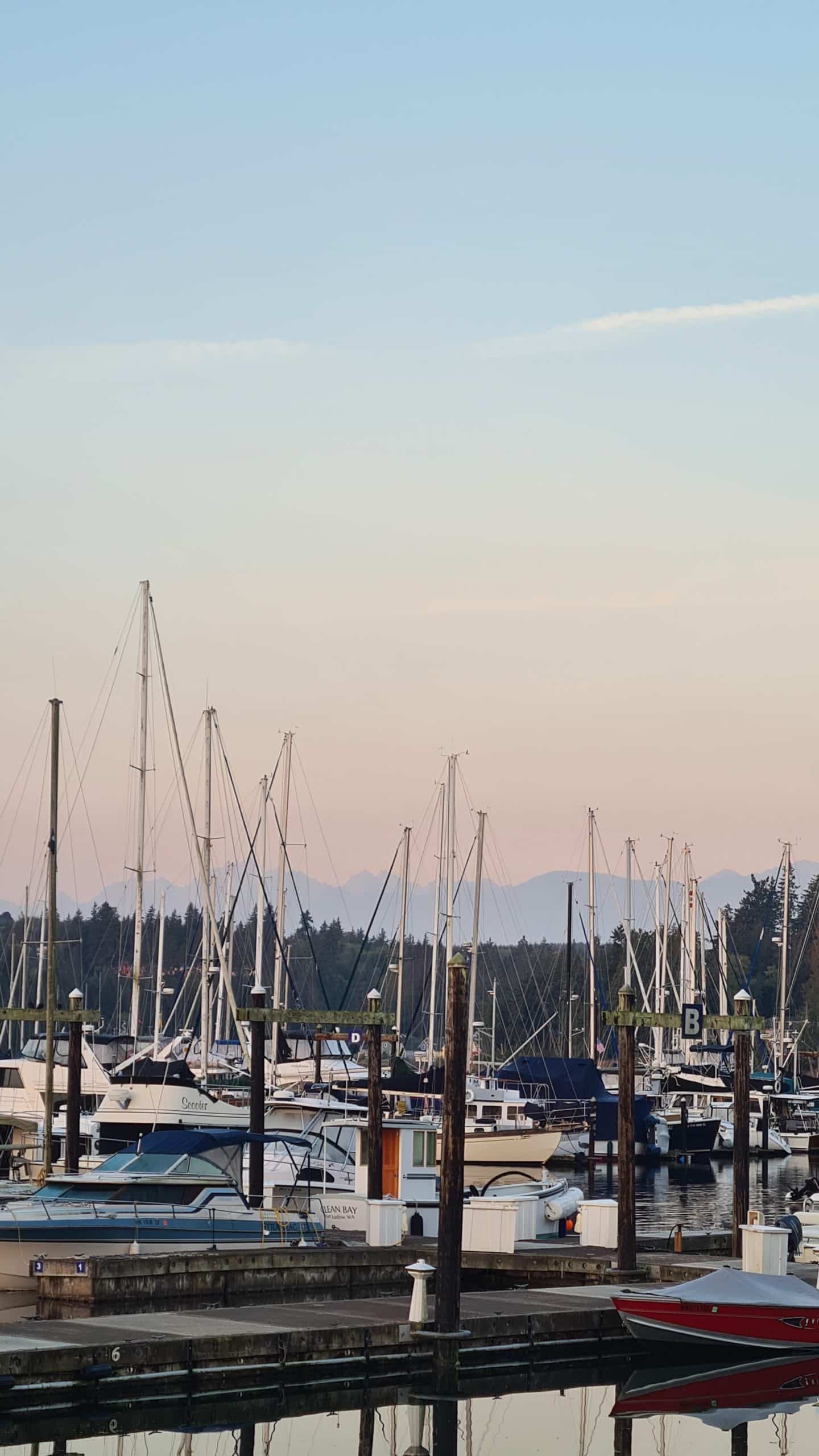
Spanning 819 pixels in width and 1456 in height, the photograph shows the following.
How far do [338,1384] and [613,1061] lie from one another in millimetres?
95170

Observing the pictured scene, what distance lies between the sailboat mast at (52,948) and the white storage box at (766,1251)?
2000 centimetres

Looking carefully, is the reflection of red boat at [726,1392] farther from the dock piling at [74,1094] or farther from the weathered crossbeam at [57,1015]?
the weathered crossbeam at [57,1015]

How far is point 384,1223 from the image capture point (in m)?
34.9

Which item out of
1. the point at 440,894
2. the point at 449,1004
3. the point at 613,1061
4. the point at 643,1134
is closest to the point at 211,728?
the point at 440,894

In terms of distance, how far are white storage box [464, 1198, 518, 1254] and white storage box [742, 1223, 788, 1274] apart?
21.4ft

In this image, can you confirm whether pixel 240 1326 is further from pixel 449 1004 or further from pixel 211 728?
pixel 211 728

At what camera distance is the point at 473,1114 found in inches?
2852

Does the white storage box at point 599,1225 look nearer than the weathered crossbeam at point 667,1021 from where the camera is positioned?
No

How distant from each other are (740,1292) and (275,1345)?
25.0 ft

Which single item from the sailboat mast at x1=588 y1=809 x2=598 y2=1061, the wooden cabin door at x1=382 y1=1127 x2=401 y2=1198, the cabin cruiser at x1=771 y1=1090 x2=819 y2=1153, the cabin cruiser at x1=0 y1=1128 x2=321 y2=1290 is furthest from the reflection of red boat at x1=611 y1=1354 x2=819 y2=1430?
the cabin cruiser at x1=771 y1=1090 x2=819 y2=1153

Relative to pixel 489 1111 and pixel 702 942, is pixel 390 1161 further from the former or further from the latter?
pixel 702 942

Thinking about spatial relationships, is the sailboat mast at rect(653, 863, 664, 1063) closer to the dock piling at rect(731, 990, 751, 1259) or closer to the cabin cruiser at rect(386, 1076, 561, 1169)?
the cabin cruiser at rect(386, 1076, 561, 1169)

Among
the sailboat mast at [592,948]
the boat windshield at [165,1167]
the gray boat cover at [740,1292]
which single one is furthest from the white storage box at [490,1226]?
the sailboat mast at [592,948]

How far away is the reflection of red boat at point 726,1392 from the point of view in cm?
2511
